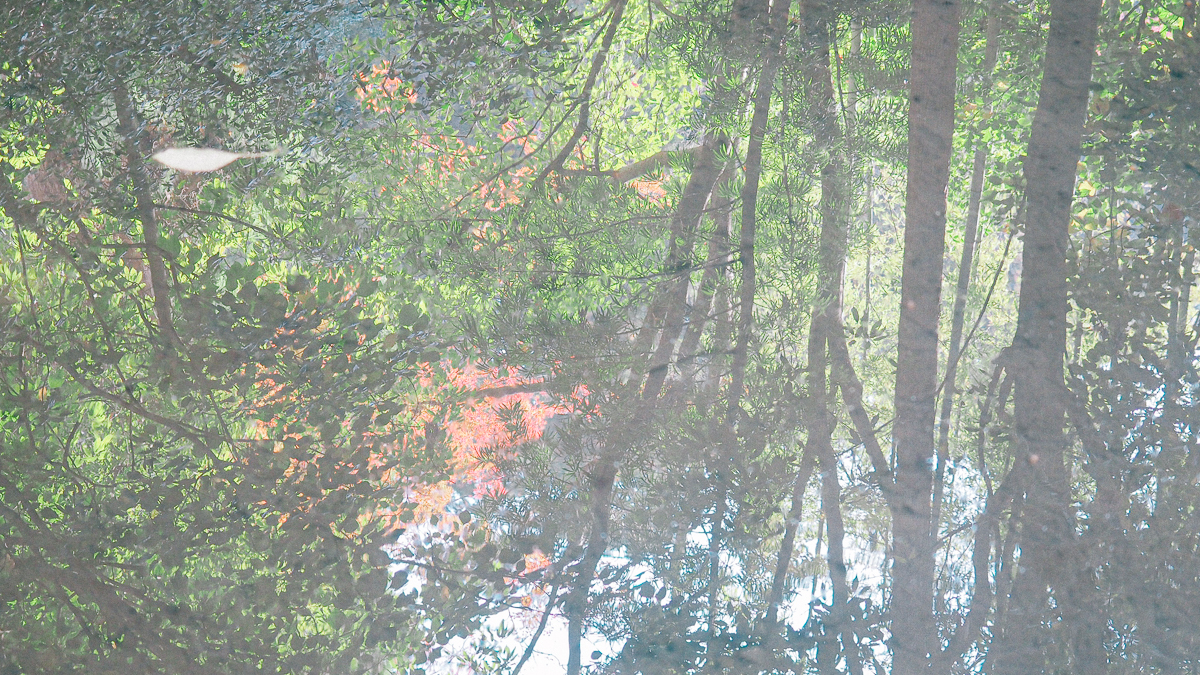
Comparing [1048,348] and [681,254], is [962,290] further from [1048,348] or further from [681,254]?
[681,254]

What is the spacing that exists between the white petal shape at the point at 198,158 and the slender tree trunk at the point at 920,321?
0.72 metres

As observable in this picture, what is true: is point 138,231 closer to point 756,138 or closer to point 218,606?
point 218,606

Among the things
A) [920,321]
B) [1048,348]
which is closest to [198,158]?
[920,321]

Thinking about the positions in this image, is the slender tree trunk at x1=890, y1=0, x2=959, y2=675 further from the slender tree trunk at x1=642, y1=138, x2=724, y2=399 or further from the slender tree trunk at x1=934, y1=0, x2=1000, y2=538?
the slender tree trunk at x1=642, y1=138, x2=724, y2=399

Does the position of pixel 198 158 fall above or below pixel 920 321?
above

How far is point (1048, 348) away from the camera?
853 mm

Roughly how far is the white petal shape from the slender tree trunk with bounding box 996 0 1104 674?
84 cm

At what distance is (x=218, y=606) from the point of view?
94cm

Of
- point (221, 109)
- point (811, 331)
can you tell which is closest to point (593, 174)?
point (811, 331)

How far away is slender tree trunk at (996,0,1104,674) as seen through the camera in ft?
2.73

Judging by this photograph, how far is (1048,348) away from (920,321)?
126 mm

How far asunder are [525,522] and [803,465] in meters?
0.31

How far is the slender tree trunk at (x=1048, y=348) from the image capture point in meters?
0.83

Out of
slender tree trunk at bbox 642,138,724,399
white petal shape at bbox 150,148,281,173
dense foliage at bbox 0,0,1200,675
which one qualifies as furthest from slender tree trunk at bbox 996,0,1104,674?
white petal shape at bbox 150,148,281,173
